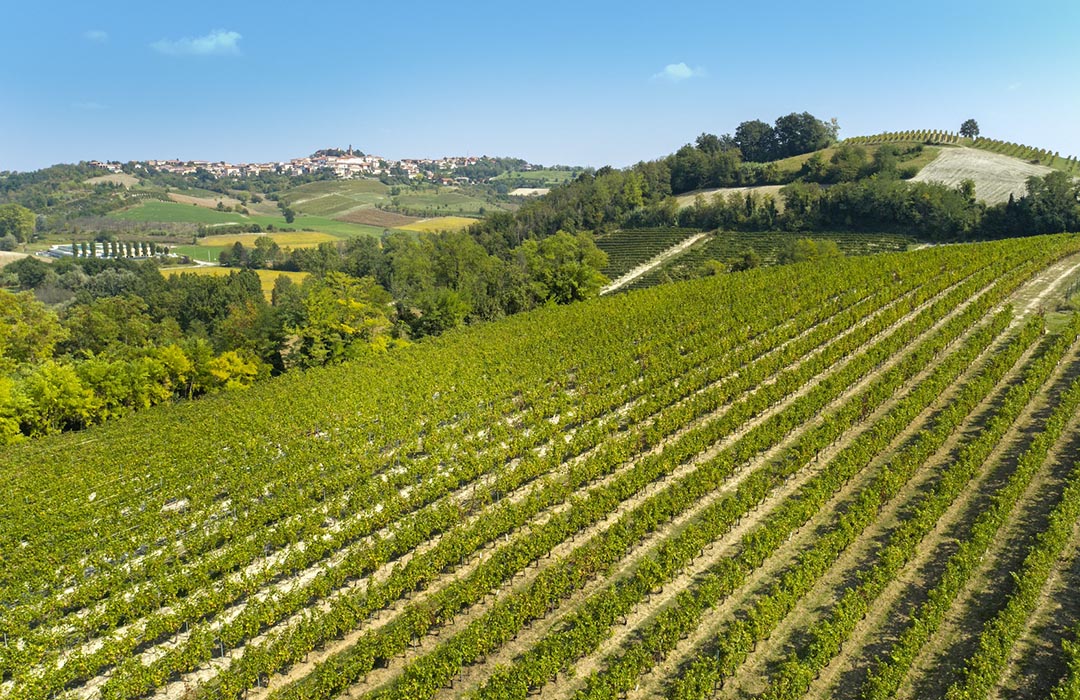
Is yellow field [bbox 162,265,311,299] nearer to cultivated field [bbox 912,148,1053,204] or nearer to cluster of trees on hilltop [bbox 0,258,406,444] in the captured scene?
cluster of trees on hilltop [bbox 0,258,406,444]

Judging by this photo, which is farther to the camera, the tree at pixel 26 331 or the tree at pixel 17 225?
the tree at pixel 17 225

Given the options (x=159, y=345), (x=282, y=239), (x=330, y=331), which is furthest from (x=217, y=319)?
(x=282, y=239)

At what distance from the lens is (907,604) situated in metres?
19.6

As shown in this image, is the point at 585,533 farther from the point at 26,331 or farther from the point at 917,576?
the point at 26,331

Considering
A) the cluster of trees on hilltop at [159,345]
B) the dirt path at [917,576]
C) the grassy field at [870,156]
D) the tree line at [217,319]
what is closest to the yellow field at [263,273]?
the tree line at [217,319]

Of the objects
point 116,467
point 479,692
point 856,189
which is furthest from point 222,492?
point 856,189

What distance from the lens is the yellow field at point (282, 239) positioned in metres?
160

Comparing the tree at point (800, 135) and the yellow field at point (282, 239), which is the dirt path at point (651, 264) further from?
the yellow field at point (282, 239)

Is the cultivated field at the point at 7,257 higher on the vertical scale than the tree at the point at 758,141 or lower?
Result: lower

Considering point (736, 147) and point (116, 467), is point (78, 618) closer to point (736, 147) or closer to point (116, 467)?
point (116, 467)

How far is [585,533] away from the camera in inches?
973

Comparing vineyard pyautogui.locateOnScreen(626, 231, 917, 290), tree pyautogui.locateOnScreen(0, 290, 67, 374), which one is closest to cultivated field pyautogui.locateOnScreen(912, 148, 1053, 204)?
vineyard pyautogui.locateOnScreen(626, 231, 917, 290)

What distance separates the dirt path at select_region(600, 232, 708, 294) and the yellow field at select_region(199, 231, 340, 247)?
3775 inches

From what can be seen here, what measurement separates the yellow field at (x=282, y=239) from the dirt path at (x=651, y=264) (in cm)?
9589
